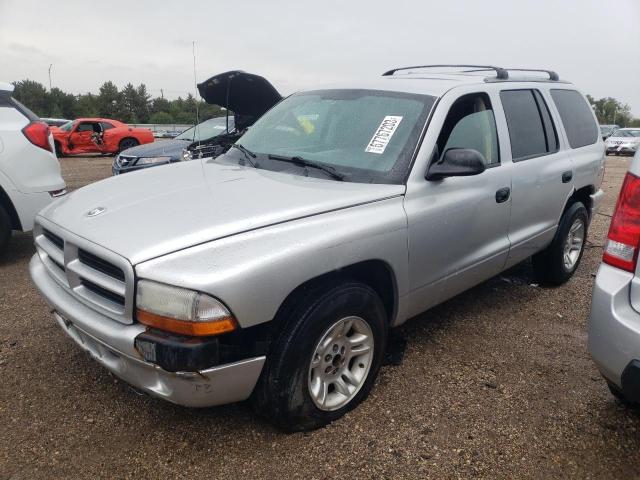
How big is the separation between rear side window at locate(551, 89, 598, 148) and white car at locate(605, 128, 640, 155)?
23.3m

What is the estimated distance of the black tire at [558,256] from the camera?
4301 millimetres

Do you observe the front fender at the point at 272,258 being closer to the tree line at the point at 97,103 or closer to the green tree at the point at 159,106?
the green tree at the point at 159,106

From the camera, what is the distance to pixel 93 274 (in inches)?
88.6

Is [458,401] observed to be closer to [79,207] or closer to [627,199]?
[627,199]

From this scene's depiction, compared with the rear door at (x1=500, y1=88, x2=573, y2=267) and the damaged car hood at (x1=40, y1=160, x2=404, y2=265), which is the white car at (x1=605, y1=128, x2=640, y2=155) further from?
the damaged car hood at (x1=40, y1=160, x2=404, y2=265)

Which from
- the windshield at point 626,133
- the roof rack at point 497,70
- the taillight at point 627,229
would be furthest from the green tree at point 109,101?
the taillight at point 627,229

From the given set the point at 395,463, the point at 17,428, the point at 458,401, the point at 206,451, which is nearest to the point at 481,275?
the point at 458,401

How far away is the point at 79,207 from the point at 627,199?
2624 mm

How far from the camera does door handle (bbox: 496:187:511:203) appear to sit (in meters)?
3.34

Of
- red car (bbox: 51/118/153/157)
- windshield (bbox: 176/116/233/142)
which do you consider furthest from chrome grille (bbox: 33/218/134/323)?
red car (bbox: 51/118/153/157)

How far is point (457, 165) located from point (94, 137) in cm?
1795

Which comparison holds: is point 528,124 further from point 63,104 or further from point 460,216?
point 63,104

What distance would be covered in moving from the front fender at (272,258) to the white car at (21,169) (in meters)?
3.55

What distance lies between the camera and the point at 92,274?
7.39 ft
